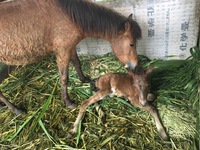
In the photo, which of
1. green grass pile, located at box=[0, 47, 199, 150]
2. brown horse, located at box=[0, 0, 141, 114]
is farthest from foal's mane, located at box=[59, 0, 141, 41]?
green grass pile, located at box=[0, 47, 199, 150]

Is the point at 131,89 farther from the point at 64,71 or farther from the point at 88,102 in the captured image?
the point at 64,71

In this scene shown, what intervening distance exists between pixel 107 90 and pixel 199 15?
130cm

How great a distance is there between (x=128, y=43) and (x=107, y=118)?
0.76 m

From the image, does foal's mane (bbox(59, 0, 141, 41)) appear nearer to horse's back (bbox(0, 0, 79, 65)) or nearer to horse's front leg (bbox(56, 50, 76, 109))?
horse's back (bbox(0, 0, 79, 65))

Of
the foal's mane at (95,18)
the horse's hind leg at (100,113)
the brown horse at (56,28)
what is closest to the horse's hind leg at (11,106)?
the brown horse at (56,28)

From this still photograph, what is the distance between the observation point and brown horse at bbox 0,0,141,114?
6.06ft

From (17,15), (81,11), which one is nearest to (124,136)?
(81,11)

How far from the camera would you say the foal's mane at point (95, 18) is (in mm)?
1893

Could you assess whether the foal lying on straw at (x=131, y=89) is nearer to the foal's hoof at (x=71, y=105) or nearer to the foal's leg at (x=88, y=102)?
the foal's leg at (x=88, y=102)

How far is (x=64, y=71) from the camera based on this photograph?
6.94 ft

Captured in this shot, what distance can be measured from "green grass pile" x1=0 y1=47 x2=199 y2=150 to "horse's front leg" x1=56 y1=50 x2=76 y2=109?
7 cm

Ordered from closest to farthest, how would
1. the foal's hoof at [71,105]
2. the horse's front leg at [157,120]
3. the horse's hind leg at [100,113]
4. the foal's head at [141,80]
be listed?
1. the foal's head at [141,80]
2. the horse's front leg at [157,120]
3. the horse's hind leg at [100,113]
4. the foal's hoof at [71,105]

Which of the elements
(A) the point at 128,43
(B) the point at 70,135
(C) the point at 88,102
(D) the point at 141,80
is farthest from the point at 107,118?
(A) the point at 128,43

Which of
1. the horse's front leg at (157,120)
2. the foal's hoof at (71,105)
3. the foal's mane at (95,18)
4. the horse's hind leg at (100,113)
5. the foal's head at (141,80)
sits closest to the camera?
the foal's head at (141,80)
